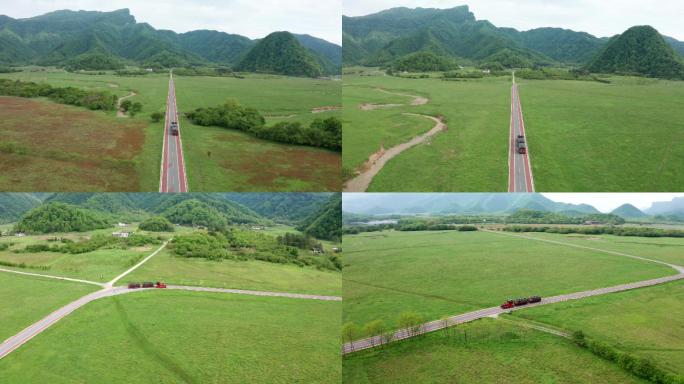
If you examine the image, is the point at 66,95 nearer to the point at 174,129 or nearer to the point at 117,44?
the point at 174,129

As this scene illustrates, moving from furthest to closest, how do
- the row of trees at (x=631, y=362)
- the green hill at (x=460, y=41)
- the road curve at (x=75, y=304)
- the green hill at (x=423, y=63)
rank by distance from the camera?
the green hill at (x=460, y=41), the green hill at (x=423, y=63), the road curve at (x=75, y=304), the row of trees at (x=631, y=362)

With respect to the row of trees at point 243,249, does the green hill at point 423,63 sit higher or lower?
higher

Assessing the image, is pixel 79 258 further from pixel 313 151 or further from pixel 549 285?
pixel 549 285

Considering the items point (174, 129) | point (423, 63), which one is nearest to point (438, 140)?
point (174, 129)

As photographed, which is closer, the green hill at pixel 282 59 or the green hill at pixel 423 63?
the green hill at pixel 423 63

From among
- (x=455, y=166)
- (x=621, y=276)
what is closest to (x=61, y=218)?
(x=455, y=166)

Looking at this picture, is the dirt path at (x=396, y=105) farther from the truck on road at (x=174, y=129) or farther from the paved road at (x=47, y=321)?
the paved road at (x=47, y=321)

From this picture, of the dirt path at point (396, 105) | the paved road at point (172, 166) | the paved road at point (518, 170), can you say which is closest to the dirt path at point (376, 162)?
the paved road at point (518, 170)
